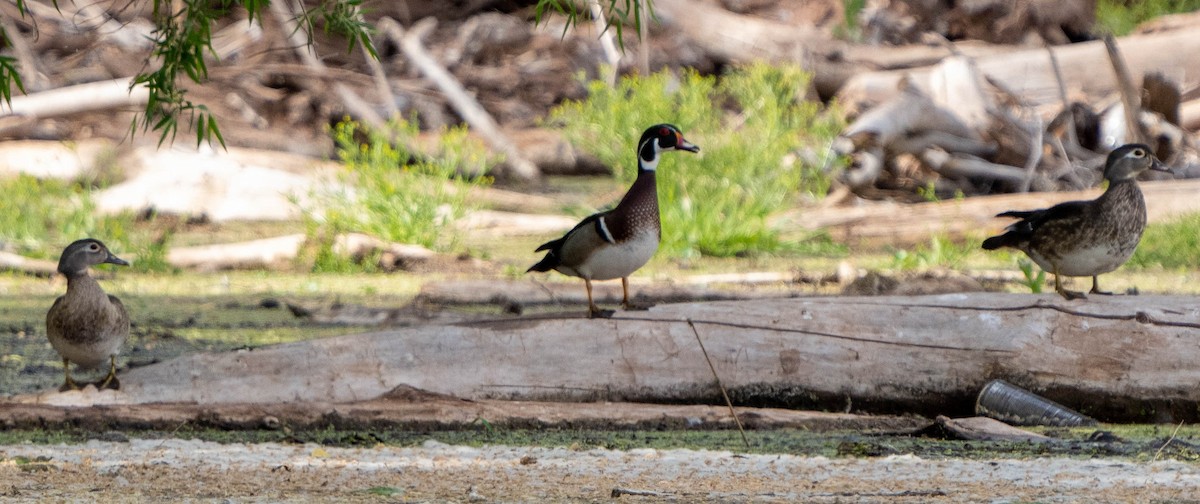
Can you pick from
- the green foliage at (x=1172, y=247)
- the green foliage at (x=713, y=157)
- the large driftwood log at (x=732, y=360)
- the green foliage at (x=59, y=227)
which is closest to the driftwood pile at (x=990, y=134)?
the green foliage at (x=713, y=157)

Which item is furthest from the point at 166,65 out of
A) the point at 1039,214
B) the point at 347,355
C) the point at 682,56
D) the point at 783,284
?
the point at 682,56

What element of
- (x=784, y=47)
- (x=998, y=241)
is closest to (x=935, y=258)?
(x=998, y=241)

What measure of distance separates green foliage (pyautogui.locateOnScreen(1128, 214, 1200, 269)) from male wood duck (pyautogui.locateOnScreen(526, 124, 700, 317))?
575 cm

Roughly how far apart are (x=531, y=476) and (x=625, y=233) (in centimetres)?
124

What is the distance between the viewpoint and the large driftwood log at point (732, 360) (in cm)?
542

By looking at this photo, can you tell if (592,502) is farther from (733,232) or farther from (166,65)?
(733,232)

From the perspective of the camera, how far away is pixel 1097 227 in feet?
18.1

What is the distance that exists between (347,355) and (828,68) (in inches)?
449

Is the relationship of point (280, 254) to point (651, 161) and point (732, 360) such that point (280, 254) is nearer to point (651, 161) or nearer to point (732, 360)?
point (651, 161)

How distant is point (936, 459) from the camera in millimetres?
4707

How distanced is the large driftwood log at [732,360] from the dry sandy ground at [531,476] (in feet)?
A: 1.73

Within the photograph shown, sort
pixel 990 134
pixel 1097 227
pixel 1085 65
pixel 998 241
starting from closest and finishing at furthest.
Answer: pixel 1097 227 → pixel 998 241 → pixel 990 134 → pixel 1085 65

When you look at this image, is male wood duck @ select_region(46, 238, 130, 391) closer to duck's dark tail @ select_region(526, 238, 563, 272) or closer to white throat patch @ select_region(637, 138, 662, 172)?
duck's dark tail @ select_region(526, 238, 563, 272)

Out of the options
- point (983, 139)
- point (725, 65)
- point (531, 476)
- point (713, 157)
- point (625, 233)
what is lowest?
point (531, 476)
